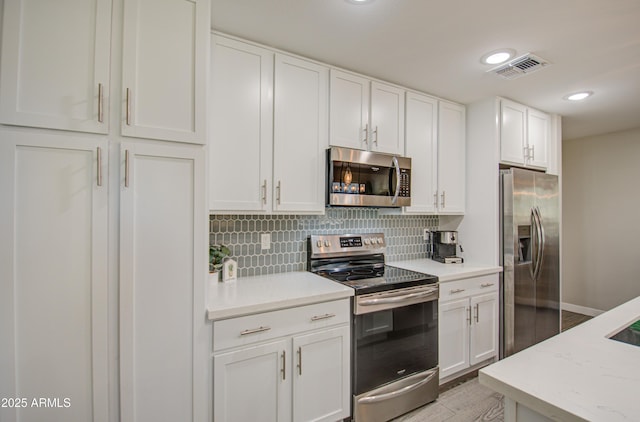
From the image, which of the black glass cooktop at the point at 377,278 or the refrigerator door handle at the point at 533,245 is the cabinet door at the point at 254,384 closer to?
the black glass cooktop at the point at 377,278

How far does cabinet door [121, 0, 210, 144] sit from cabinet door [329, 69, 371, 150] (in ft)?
3.26

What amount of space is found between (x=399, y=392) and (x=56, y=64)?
2566 millimetres

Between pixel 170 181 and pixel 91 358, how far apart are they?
0.82 meters

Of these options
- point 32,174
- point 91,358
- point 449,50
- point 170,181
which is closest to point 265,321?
point 91,358

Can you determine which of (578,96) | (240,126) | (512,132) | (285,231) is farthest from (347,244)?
(578,96)

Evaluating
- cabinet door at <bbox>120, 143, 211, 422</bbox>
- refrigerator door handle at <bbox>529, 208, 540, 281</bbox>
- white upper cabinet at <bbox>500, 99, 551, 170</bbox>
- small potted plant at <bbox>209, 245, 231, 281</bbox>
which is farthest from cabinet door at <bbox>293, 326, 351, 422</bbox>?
white upper cabinet at <bbox>500, 99, 551, 170</bbox>

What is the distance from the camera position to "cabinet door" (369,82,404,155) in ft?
7.98

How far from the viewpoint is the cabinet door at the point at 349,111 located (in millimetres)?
2244

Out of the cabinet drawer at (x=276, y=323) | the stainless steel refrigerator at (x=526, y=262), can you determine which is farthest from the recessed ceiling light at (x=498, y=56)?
the cabinet drawer at (x=276, y=323)

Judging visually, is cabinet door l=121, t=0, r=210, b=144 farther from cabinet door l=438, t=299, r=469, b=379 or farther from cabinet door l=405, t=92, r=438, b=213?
cabinet door l=438, t=299, r=469, b=379

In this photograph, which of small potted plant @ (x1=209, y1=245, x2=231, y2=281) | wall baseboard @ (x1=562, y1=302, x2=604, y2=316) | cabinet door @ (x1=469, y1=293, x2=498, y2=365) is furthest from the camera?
wall baseboard @ (x1=562, y1=302, x2=604, y2=316)

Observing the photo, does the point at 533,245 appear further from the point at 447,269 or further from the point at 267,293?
the point at 267,293

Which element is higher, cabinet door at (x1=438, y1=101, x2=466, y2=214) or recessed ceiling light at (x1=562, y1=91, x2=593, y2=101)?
recessed ceiling light at (x1=562, y1=91, x2=593, y2=101)

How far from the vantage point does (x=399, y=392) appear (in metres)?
2.04
